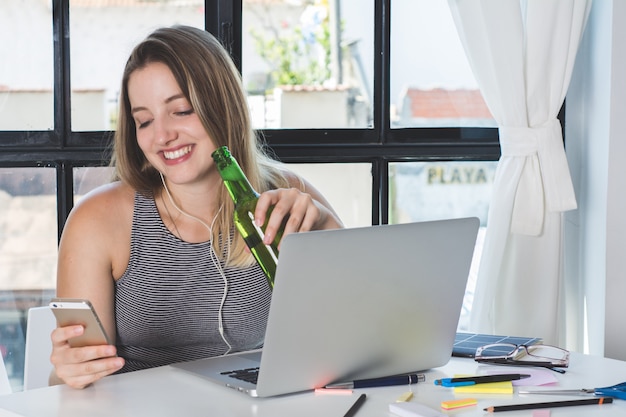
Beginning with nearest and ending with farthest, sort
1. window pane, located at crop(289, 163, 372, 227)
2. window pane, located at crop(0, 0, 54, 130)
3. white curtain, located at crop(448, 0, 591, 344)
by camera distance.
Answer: white curtain, located at crop(448, 0, 591, 344) < window pane, located at crop(0, 0, 54, 130) < window pane, located at crop(289, 163, 372, 227)

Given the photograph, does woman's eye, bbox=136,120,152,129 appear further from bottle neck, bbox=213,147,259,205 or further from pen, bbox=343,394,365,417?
pen, bbox=343,394,365,417

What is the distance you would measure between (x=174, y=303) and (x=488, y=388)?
2.46 ft

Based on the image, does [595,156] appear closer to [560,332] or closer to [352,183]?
[560,332]

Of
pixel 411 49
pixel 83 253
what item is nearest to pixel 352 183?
pixel 411 49

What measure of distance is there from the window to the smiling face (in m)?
0.65

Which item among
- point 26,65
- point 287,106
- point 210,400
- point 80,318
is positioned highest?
point 26,65

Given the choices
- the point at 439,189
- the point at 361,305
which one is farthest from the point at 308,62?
the point at 361,305

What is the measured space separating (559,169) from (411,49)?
0.53 metres

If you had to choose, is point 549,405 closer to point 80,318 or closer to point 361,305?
point 361,305

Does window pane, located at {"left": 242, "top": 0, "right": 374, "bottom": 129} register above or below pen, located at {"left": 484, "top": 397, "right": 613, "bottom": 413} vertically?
above

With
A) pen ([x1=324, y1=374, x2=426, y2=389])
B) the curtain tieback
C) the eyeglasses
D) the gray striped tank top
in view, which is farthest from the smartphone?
the curtain tieback

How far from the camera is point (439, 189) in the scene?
8.18 ft

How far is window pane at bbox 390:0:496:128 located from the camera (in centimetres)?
244

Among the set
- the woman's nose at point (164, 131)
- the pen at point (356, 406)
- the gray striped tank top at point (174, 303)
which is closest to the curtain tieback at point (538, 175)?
the gray striped tank top at point (174, 303)
